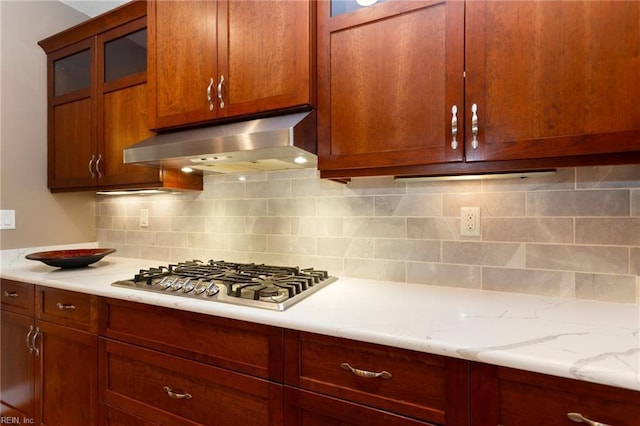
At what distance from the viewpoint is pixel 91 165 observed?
204 centimetres

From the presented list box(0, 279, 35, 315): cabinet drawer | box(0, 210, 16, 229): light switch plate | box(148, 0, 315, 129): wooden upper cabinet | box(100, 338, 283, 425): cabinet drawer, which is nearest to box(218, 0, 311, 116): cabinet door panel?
box(148, 0, 315, 129): wooden upper cabinet

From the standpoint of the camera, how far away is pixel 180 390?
4.08ft

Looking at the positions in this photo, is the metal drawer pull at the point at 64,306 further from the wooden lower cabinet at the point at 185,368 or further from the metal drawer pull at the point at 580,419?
the metal drawer pull at the point at 580,419

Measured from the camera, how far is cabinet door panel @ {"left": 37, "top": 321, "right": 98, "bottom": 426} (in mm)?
1474

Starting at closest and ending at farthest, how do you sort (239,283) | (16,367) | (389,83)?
(389,83) < (239,283) < (16,367)

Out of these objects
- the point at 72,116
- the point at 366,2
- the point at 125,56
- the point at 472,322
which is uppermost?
the point at 125,56

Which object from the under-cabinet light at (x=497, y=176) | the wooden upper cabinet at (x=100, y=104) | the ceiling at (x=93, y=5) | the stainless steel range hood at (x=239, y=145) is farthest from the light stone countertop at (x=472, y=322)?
the ceiling at (x=93, y=5)

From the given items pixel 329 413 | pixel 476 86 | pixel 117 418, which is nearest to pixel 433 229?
pixel 476 86

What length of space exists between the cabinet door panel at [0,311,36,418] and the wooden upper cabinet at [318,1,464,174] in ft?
6.02

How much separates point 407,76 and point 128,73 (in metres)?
1.66

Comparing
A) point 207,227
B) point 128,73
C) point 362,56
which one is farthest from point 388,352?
point 128,73

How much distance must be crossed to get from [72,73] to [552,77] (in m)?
2.70

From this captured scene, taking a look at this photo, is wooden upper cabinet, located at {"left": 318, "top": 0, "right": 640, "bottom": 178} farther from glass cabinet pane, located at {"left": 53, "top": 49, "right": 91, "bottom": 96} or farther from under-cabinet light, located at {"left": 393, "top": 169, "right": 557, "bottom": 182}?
glass cabinet pane, located at {"left": 53, "top": 49, "right": 91, "bottom": 96}

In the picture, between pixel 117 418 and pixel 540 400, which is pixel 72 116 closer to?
pixel 117 418
